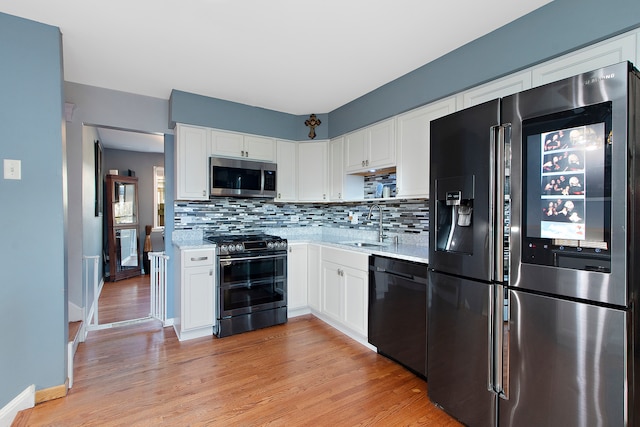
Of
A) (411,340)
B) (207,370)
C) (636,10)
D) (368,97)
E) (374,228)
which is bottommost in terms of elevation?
(207,370)

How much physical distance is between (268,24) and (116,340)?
9.97ft

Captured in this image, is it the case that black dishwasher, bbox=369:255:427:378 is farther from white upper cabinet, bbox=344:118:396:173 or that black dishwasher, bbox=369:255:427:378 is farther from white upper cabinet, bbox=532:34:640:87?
white upper cabinet, bbox=532:34:640:87

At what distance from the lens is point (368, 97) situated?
3.16 metres

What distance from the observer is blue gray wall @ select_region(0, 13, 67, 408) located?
190cm

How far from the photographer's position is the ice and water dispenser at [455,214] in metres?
1.75

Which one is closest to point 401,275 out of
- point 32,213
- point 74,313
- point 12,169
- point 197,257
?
point 197,257

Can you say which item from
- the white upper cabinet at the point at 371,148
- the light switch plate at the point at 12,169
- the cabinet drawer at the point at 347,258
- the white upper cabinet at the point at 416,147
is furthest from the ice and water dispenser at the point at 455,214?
the light switch plate at the point at 12,169

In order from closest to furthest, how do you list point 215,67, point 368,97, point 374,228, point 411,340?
point 411,340
point 215,67
point 368,97
point 374,228

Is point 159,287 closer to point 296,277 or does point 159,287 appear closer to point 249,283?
point 249,283

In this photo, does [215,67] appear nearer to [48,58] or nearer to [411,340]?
[48,58]

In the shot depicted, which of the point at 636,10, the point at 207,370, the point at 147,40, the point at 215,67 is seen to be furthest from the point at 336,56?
the point at 207,370

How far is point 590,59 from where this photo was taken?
1.66 metres

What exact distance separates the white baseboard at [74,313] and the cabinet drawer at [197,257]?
105cm

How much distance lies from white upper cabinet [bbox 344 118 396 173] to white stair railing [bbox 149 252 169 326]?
223 centimetres
